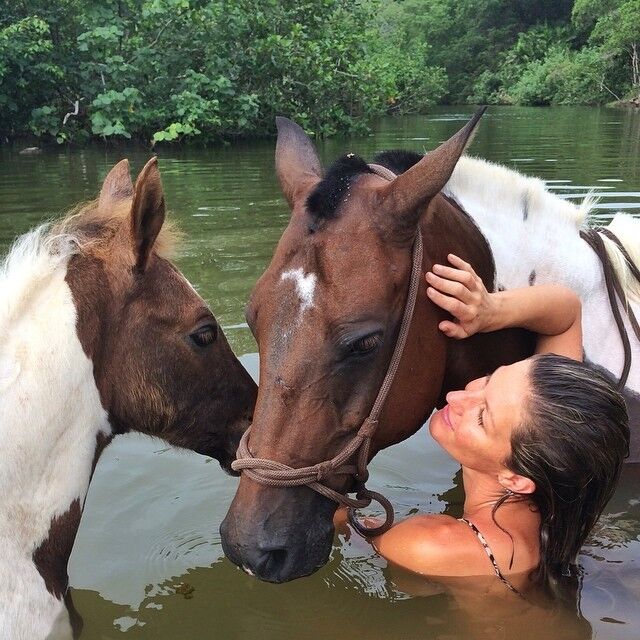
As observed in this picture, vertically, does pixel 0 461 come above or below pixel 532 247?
below

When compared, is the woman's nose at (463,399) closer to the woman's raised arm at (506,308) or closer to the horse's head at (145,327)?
the woman's raised arm at (506,308)

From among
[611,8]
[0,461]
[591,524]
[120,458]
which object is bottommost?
[120,458]

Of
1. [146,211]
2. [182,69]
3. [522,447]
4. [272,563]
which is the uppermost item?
[182,69]

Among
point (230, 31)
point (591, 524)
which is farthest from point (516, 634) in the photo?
point (230, 31)

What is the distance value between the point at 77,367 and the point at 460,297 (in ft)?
4.22

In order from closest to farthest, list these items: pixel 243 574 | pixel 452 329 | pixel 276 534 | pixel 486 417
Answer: pixel 276 534, pixel 452 329, pixel 486 417, pixel 243 574

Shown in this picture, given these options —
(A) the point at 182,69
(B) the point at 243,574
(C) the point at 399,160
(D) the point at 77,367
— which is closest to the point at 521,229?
(C) the point at 399,160

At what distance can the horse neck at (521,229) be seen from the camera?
291 centimetres

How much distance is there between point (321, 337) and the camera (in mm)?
2236

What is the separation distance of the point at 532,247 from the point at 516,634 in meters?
1.52

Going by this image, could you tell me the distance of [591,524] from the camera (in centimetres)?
292

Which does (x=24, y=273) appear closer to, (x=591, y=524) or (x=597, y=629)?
(x=591, y=524)

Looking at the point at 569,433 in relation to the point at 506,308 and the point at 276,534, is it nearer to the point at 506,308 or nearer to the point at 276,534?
the point at 506,308

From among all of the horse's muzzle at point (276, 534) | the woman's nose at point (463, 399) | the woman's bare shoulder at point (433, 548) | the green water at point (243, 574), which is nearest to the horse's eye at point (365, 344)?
the horse's muzzle at point (276, 534)
